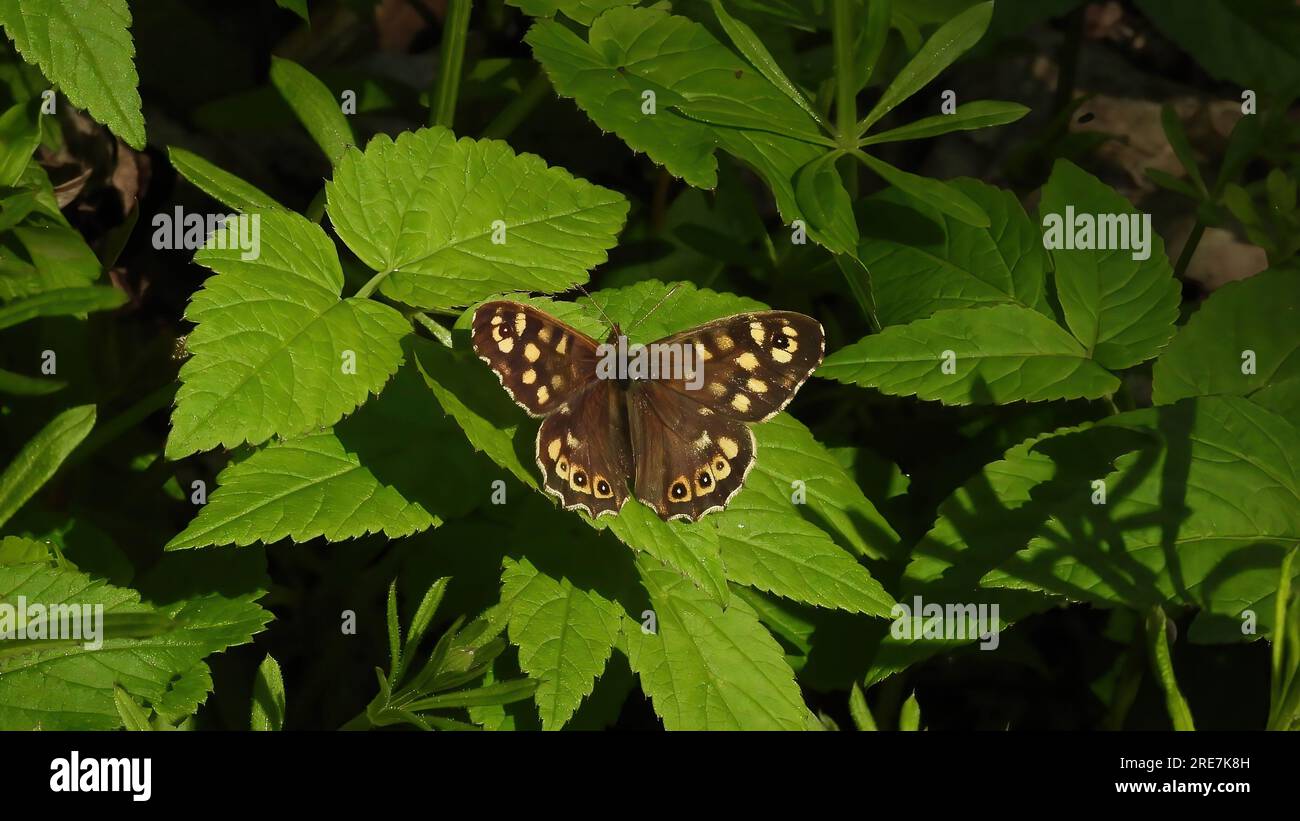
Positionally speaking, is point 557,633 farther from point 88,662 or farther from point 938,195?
point 938,195

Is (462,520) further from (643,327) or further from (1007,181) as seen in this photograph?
(1007,181)

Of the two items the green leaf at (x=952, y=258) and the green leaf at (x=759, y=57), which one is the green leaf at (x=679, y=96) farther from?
the green leaf at (x=952, y=258)

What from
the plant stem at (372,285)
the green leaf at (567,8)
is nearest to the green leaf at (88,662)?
the plant stem at (372,285)

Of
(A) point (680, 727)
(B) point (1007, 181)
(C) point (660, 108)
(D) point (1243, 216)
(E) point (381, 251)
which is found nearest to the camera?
(A) point (680, 727)

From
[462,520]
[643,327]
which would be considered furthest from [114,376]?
[643,327]

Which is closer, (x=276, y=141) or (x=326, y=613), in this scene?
(x=326, y=613)

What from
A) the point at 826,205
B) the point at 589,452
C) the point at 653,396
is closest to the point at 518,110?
the point at 826,205

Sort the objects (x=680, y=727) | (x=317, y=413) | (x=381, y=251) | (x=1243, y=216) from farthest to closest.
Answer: (x=1243, y=216)
(x=381, y=251)
(x=680, y=727)
(x=317, y=413)
